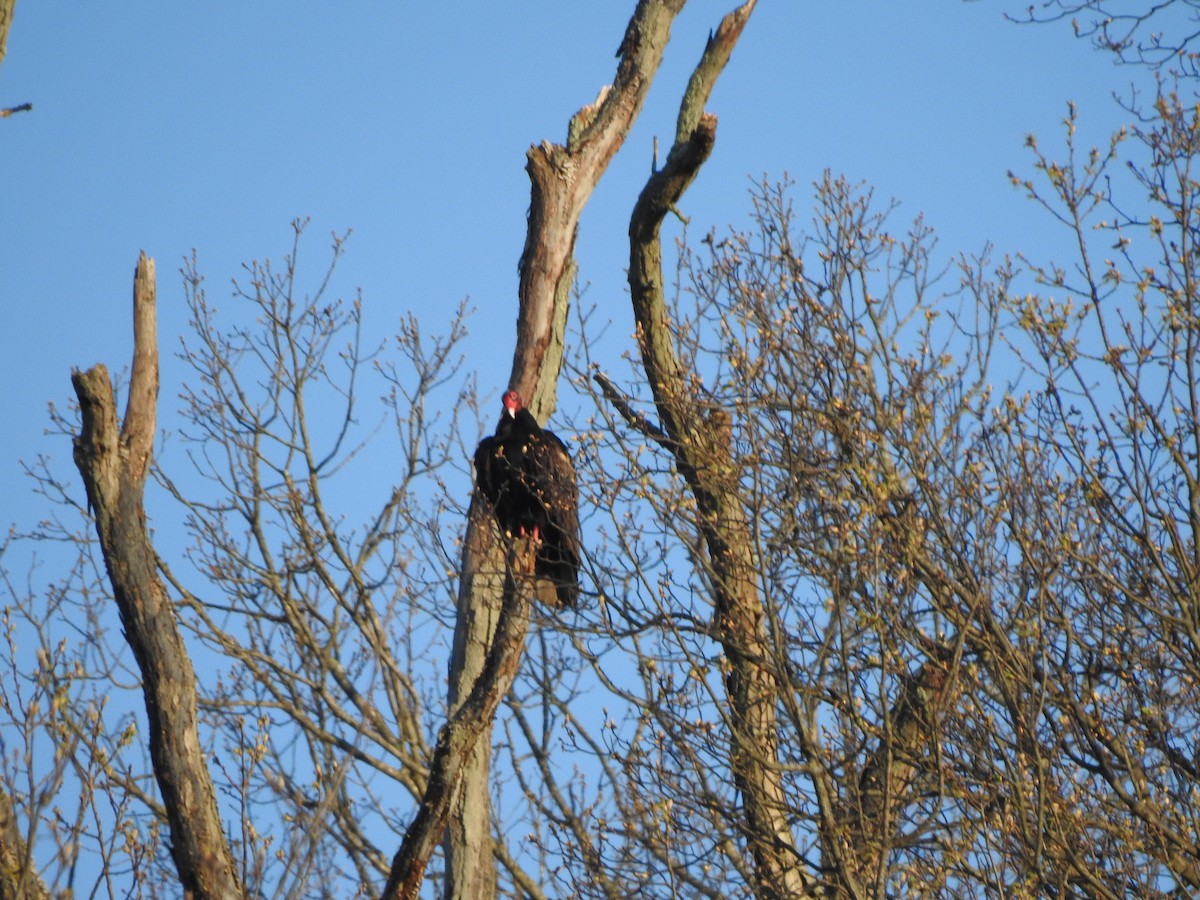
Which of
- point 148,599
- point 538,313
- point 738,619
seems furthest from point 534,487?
point 148,599

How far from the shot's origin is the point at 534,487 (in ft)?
19.8

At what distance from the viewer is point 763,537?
4879mm

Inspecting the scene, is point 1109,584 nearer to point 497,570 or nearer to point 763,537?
point 763,537

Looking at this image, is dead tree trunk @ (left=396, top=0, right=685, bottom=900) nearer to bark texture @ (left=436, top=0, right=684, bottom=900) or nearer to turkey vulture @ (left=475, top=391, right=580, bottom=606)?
bark texture @ (left=436, top=0, right=684, bottom=900)

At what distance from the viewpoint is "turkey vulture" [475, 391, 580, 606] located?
18.3 ft

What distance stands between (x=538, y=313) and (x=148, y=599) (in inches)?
84.4

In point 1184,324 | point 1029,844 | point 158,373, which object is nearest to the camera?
point 1029,844

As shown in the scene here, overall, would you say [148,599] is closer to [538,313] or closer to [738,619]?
[738,619]

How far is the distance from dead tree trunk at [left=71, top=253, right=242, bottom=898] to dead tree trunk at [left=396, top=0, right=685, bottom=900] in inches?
39.9

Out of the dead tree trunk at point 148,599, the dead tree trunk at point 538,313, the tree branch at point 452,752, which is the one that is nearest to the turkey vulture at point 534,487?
the dead tree trunk at point 538,313

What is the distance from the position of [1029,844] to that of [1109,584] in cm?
111

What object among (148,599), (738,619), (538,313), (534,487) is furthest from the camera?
(534,487)

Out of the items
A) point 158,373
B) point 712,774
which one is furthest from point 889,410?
point 158,373

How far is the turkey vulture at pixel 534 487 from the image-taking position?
18.3 ft
